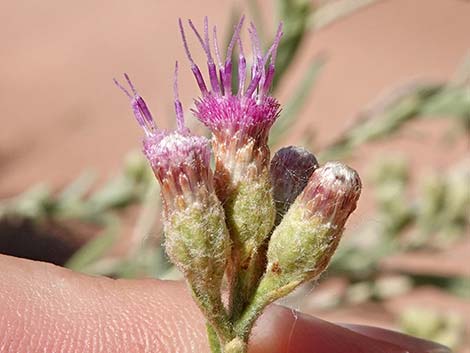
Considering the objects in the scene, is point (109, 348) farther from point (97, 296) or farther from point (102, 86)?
point (102, 86)

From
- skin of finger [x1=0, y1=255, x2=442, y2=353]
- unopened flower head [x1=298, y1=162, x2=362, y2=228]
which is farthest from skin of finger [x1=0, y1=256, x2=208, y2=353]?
unopened flower head [x1=298, y1=162, x2=362, y2=228]

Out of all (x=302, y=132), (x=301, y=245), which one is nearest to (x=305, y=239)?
(x=301, y=245)

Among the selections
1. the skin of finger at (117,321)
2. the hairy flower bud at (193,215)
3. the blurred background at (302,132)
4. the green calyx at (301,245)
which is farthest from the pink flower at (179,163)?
the skin of finger at (117,321)

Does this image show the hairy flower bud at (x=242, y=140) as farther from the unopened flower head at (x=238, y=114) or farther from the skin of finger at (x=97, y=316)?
the skin of finger at (x=97, y=316)

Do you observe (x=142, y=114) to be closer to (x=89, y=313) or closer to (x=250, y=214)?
(x=250, y=214)

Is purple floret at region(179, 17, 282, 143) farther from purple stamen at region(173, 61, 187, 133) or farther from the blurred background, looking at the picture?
the blurred background

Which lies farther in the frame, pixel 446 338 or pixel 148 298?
pixel 446 338

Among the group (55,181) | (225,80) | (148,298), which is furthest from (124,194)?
(55,181)
